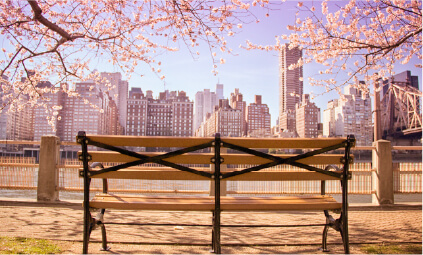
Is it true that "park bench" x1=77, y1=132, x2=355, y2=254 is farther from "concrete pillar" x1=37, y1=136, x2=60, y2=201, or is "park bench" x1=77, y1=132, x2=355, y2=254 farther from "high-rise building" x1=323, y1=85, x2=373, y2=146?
"high-rise building" x1=323, y1=85, x2=373, y2=146

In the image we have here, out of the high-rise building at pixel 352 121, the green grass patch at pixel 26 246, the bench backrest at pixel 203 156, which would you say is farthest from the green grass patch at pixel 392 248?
the high-rise building at pixel 352 121

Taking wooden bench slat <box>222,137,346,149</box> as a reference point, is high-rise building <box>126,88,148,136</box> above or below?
above

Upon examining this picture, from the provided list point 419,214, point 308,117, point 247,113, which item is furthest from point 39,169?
point 247,113

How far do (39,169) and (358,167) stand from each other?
6526 millimetres

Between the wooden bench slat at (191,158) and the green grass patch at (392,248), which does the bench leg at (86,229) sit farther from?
the green grass patch at (392,248)

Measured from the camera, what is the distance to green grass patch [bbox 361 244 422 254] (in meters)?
3.04

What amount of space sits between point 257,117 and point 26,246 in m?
185

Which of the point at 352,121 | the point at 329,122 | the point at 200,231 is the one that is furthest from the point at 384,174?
the point at 329,122

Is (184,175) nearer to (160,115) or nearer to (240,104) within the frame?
(160,115)

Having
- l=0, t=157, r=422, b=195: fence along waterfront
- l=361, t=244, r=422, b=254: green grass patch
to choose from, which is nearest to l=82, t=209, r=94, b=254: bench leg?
l=361, t=244, r=422, b=254: green grass patch

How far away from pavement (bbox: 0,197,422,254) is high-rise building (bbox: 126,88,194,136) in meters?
129

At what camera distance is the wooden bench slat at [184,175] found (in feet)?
8.05

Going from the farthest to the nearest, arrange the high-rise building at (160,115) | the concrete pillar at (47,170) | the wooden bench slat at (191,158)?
the high-rise building at (160,115)
the concrete pillar at (47,170)
the wooden bench slat at (191,158)

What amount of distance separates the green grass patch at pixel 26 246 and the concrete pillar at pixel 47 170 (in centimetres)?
288
